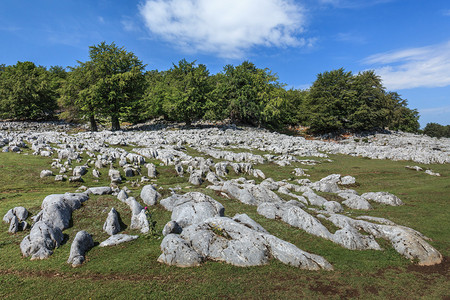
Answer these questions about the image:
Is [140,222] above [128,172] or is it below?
below

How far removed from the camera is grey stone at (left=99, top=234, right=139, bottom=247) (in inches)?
399

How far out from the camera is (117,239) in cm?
1045

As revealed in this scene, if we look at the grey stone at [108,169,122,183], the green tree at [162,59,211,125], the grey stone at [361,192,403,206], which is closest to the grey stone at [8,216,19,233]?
the grey stone at [108,169,122,183]

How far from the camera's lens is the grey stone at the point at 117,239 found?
10.1m

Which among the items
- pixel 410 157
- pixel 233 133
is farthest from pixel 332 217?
pixel 233 133

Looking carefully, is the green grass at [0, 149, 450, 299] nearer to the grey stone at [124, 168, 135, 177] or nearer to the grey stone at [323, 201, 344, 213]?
the grey stone at [323, 201, 344, 213]

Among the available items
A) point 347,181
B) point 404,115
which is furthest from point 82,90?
point 404,115

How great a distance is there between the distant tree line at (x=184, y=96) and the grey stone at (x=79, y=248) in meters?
45.0

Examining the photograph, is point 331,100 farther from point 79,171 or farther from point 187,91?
point 79,171

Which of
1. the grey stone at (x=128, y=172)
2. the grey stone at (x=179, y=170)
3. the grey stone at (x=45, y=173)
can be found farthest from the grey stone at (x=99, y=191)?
the grey stone at (x=179, y=170)

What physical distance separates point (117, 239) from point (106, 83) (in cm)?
4883

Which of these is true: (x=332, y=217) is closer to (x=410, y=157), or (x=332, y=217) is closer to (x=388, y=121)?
(x=410, y=157)

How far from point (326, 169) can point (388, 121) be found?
59691 mm

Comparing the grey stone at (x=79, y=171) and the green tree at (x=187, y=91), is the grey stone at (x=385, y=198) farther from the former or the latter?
the green tree at (x=187, y=91)
